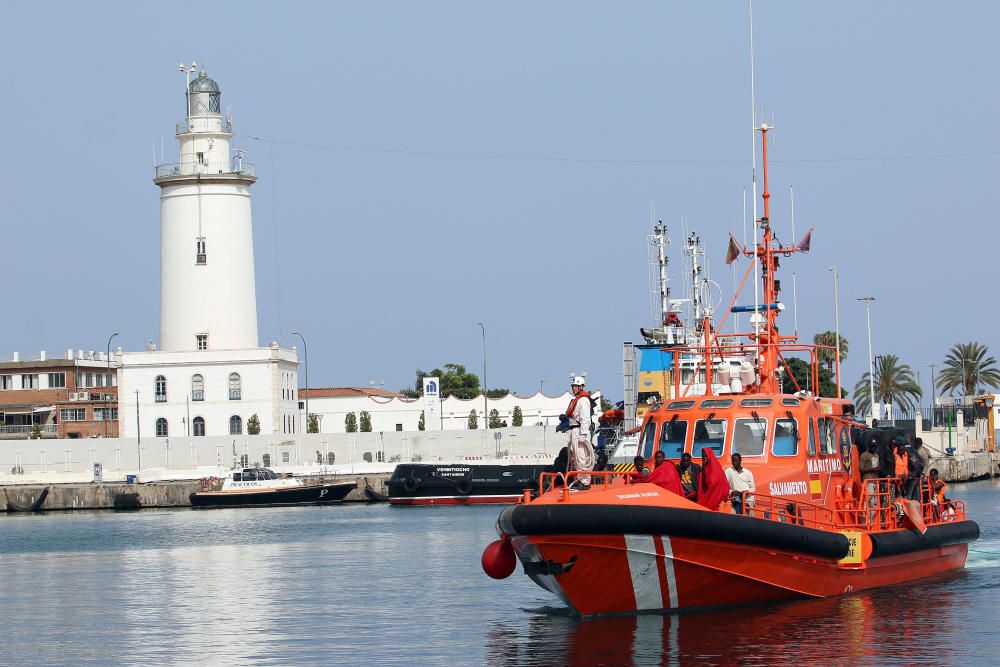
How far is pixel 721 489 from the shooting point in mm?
20484

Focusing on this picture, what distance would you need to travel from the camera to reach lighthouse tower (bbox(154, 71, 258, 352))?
80.7 metres

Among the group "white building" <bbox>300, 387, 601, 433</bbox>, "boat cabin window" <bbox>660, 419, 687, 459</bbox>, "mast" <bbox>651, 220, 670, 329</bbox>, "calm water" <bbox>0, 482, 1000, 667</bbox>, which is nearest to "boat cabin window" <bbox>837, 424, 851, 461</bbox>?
"calm water" <bbox>0, 482, 1000, 667</bbox>

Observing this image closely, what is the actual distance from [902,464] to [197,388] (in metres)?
62.5

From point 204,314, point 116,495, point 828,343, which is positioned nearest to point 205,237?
point 204,314

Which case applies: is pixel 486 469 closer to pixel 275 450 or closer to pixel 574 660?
pixel 275 450

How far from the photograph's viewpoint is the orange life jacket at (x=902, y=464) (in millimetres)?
24953

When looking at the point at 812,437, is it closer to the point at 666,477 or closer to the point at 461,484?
the point at 666,477

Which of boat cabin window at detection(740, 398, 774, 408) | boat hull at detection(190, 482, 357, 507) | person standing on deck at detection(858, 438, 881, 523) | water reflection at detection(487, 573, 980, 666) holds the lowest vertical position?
boat hull at detection(190, 482, 357, 507)

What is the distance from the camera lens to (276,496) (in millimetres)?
64375

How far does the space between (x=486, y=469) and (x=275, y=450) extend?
1833cm

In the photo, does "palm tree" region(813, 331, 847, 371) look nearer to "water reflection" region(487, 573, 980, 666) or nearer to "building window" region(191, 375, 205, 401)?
"building window" region(191, 375, 205, 401)

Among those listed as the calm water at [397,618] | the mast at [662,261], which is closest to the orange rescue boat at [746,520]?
the calm water at [397,618]

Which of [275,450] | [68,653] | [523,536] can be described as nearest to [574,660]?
[523,536]

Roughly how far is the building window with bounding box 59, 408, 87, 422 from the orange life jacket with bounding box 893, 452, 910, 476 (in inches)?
3236
